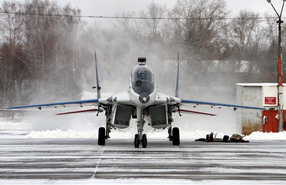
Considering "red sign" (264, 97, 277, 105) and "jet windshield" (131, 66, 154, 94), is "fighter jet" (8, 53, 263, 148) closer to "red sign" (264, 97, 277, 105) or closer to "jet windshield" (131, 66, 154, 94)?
"jet windshield" (131, 66, 154, 94)

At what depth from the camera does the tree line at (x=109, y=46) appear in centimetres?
4062

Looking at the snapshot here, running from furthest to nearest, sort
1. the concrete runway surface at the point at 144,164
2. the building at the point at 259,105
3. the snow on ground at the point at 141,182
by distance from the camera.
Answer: the building at the point at 259,105 → the concrete runway surface at the point at 144,164 → the snow on ground at the point at 141,182

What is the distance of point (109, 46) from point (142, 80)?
22264mm

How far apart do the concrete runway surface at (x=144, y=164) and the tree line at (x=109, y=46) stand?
22.8 m

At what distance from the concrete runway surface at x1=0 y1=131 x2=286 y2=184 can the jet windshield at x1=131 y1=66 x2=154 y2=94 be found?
197 cm

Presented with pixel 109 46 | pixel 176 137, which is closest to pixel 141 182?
pixel 176 137

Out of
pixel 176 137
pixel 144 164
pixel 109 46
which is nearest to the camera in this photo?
pixel 144 164

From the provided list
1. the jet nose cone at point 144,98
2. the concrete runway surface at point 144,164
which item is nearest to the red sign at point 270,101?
the concrete runway surface at point 144,164

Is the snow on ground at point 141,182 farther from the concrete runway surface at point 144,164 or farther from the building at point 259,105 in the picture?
the building at point 259,105

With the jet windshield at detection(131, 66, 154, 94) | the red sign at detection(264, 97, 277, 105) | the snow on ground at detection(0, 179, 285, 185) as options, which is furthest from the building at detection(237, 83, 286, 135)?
the snow on ground at detection(0, 179, 285, 185)

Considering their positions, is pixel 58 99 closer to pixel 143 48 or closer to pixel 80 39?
pixel 80 39

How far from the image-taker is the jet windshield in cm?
1802

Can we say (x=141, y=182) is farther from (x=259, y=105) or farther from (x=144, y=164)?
(x=259, y=105)

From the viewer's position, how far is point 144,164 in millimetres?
13570
